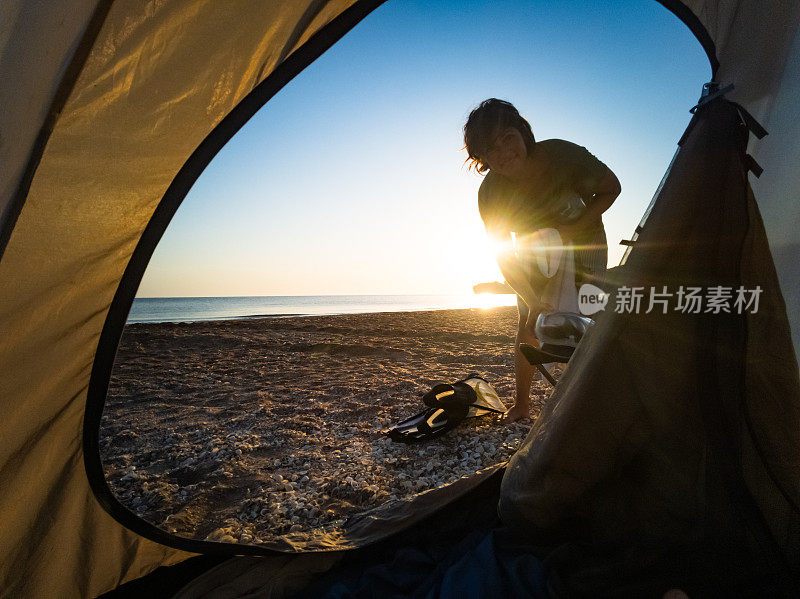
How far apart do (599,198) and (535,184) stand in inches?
13.4

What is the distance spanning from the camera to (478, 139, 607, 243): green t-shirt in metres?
1.99

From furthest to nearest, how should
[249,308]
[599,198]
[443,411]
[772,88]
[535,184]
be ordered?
[249,308] < [443,411] < [535,184] < [599,198] < [772,88]

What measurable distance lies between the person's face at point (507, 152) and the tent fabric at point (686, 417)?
0.98 metres

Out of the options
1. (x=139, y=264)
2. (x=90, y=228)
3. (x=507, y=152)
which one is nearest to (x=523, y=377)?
(x=507, y=152)

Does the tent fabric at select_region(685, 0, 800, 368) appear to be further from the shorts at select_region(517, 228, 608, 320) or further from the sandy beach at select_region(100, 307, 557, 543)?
the sandy beach at select_region(100, 307, 557, 543)

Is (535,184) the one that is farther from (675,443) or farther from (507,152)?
(675,443)

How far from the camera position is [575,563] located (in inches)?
36.6

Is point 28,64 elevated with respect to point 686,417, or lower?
elevated

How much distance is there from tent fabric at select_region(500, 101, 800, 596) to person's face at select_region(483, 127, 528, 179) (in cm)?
98

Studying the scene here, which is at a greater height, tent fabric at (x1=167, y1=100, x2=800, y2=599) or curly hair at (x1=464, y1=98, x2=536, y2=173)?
curly hair at (x1=464, y1=98, x2=536, y2=173)

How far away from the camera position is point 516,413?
7.95 feet

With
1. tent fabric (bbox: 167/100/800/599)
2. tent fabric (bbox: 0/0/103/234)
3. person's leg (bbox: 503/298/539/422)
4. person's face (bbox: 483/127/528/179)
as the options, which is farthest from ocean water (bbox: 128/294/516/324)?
tent fabric (bbox: 0/0/103/234)

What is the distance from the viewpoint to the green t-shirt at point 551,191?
199cm


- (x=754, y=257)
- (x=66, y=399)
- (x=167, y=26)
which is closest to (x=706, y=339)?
(x=754, y=257)
